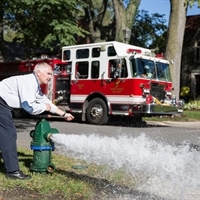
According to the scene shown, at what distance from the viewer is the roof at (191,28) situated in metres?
40.4

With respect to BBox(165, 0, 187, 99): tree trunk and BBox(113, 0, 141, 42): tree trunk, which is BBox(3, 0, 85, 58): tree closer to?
BBox(113, 0, 141, 42): tree trunk

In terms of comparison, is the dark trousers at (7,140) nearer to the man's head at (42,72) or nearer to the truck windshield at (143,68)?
the man's head at (42,72)

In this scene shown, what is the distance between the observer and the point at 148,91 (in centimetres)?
1603

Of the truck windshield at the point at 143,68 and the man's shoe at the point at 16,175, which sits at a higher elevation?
the truck windshield at the point at 143,68

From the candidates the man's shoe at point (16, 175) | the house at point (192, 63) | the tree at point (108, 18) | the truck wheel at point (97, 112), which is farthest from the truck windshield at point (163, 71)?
the house at point (192, 63)

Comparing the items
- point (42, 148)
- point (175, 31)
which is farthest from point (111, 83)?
point (42, 148)

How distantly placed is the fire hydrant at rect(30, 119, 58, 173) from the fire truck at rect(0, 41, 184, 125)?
967cm

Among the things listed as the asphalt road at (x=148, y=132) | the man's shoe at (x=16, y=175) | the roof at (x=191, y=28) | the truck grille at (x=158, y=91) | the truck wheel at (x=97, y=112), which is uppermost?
the roof at (x=191, y=28)

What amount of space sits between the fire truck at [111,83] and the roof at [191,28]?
23.7m

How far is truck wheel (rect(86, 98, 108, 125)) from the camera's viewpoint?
1658cm

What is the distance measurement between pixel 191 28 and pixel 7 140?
125 feet

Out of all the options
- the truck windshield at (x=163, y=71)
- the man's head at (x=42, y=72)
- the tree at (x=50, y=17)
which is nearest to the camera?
the man's head at (x=42, y=72)

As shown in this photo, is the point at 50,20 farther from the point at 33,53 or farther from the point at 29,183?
the point at 29,183

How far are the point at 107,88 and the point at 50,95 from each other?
120 inches
